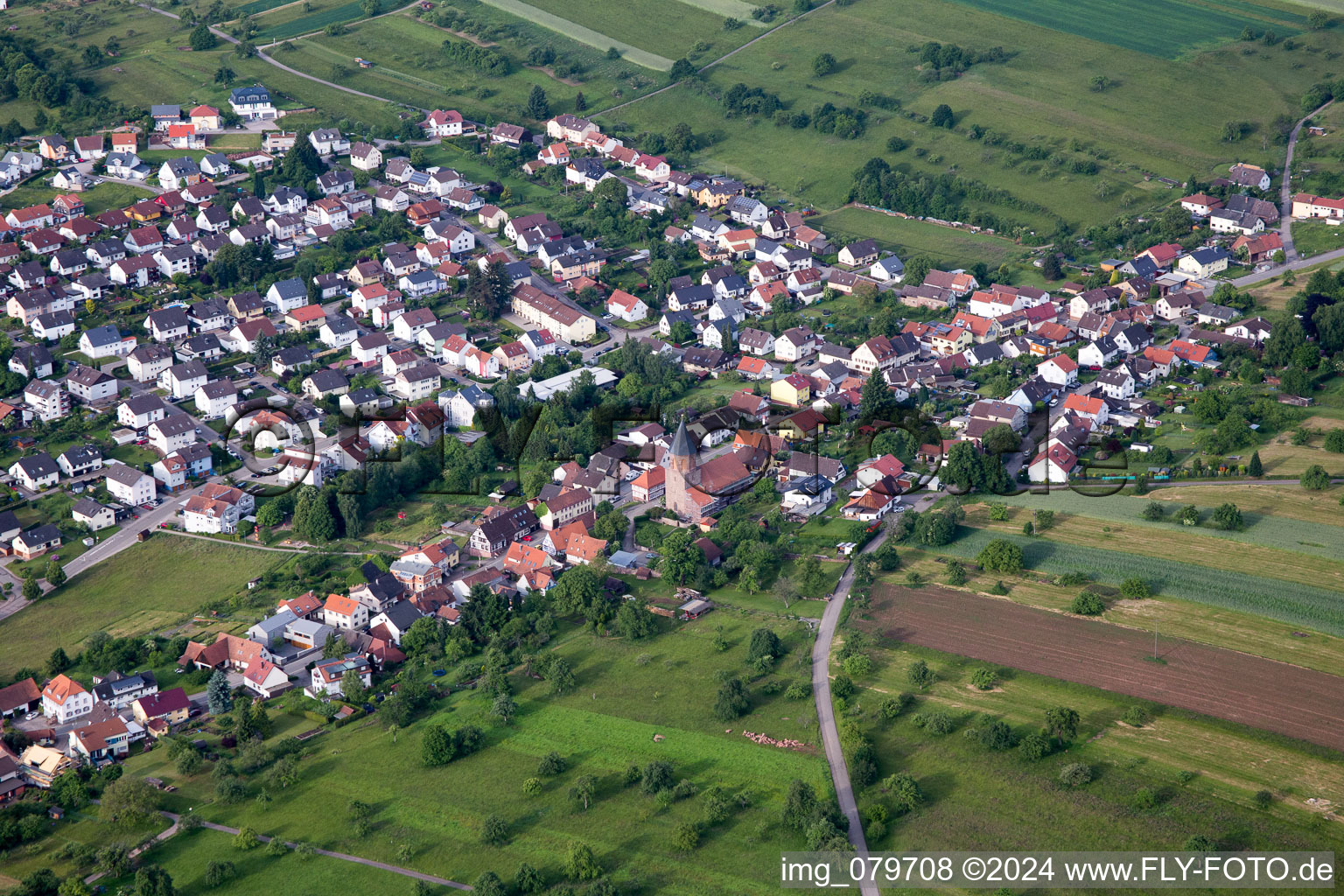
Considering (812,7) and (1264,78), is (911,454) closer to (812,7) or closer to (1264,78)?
(1264,78)

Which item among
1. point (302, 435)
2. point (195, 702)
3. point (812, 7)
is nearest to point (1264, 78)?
point (812, 7)

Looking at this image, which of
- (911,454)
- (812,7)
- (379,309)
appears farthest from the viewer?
(812,7)

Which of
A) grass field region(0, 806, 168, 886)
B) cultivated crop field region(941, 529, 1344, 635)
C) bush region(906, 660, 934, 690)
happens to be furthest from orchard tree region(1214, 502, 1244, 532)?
grass field region(0, 806, 168, 886)

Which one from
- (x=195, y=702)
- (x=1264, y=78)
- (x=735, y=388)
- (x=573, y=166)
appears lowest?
(x=195, y=702)

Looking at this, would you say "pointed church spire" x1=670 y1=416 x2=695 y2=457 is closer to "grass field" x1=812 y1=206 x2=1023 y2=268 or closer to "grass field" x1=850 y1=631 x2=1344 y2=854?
"grass field" x1=850 y1=631 x2=1344 y2=854

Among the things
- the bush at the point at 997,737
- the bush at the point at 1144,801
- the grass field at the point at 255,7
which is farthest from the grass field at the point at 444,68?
the bush at the point at 1144,801

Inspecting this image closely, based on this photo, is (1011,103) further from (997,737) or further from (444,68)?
(997,737)
